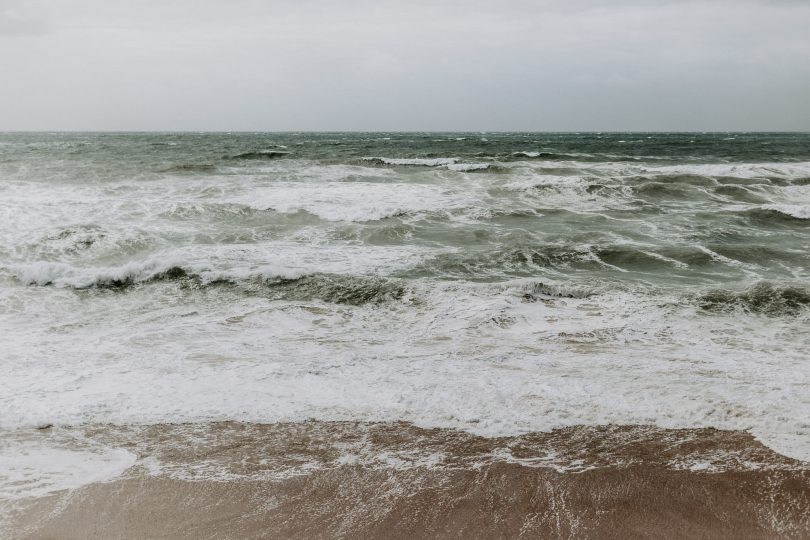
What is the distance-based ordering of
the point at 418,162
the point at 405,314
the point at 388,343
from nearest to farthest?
the point at 388,343 → the point at 405,314 → the point at 418,162

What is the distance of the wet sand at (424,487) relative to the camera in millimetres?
3070

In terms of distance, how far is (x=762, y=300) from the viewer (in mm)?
7074

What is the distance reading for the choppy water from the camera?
4453mm

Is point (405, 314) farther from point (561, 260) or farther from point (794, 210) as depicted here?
point (794, 210)

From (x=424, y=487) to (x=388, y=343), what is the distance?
8.36 ft

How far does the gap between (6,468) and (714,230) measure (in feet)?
41.8

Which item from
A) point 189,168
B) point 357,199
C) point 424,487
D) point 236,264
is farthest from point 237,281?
point 189,168

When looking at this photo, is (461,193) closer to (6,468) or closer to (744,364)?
(744,364)

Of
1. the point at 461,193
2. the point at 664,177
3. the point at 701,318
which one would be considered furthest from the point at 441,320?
the point at 664,177

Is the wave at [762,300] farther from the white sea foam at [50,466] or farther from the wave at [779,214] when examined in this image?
the wave at [779,214]

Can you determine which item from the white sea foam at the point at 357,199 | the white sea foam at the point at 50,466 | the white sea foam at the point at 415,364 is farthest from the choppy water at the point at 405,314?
the white sea foam at the point at 50,466

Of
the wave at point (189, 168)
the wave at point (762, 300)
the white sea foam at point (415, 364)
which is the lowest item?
the white sea foam at point (415, 364)

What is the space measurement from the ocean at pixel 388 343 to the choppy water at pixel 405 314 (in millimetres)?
30

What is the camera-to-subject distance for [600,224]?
1318 centimetres
